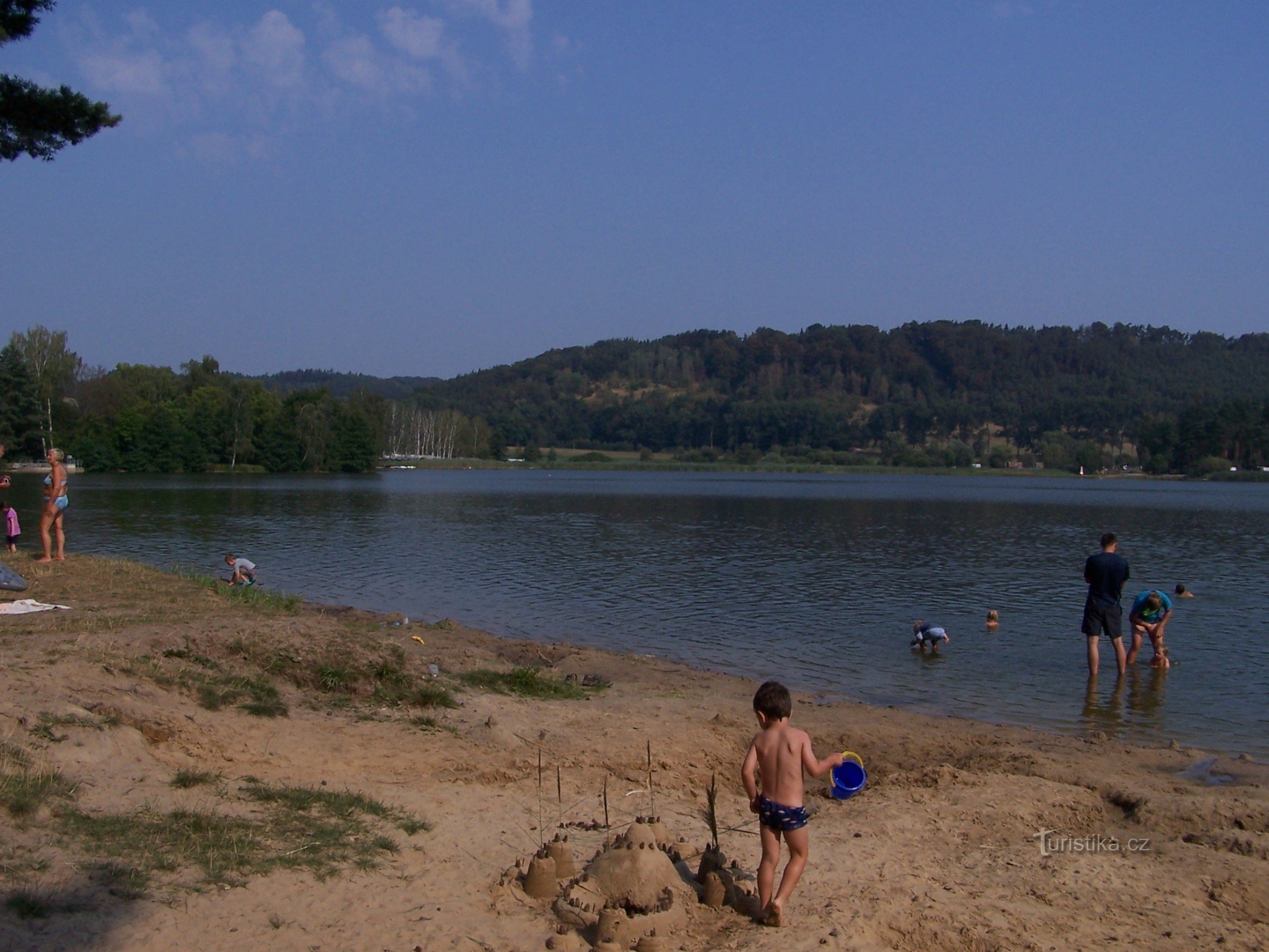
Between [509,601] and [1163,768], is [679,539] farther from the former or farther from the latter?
[1163,768]

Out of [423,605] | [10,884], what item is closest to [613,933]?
[10,884]

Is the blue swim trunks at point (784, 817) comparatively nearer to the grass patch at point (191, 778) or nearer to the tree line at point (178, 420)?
the grass patch at point (191, 778)

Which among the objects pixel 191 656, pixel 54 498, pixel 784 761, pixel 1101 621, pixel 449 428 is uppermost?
pixel 449 428

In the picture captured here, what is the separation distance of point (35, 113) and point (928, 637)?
49.0 feet

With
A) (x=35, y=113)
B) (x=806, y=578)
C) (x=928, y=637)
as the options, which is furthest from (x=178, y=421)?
(x=928, y=637)

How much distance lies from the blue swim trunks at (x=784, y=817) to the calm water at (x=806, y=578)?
737 centimetres

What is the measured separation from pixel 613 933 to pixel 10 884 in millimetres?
2779

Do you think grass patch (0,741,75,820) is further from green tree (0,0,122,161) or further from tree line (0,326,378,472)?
tree line (0,326,378,472)

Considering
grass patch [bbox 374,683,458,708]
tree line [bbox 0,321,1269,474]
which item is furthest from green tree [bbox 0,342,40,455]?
grass patch [bbox 374,683,458,708]

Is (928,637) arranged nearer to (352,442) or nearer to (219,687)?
(219,687)

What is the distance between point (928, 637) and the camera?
15547 millimetres

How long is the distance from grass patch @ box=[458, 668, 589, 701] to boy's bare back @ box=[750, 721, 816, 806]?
506cm

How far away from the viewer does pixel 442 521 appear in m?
42.0

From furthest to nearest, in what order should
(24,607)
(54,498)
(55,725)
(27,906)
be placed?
(54,498) < (24,607) < (55,725) < (27,906)
